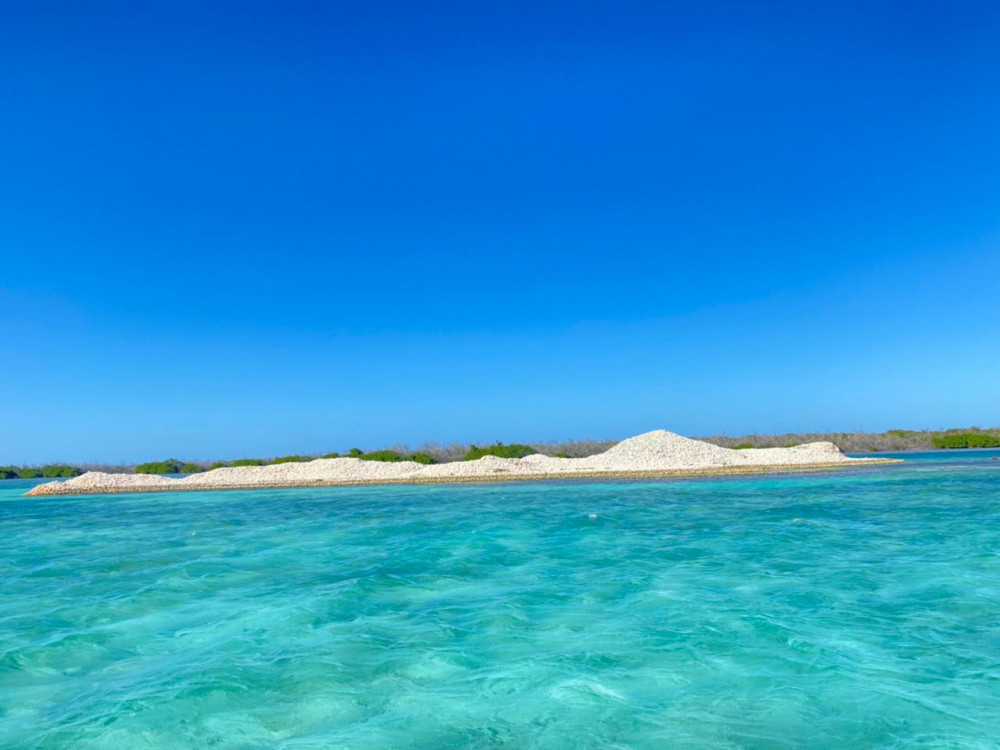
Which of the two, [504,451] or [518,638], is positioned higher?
[504,451]

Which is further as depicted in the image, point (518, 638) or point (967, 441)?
point (967, 441)

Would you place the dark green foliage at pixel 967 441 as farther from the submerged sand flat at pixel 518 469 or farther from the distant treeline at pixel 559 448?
the submerged sand flat at pixel 518 469

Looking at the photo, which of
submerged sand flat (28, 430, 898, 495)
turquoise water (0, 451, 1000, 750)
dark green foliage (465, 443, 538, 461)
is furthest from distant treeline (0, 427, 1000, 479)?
turquoise water (0, 451, 1000, 750)

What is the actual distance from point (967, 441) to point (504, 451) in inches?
1635

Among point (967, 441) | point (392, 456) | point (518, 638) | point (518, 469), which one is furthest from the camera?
point (967, 441)

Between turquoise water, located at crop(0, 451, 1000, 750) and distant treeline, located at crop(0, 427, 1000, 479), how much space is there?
1254 inches

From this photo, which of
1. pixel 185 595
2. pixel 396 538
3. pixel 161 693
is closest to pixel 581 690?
pixel 161 693

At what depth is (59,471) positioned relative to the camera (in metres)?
57.6

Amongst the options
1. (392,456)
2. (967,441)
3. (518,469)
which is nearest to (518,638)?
(518,469)

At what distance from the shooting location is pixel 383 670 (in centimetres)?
466

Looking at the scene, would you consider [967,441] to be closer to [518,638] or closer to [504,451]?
[504,451]

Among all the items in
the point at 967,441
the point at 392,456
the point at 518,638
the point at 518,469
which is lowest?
the point at 518,638

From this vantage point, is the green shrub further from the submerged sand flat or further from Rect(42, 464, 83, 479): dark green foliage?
Rect(42, 464, 83, 479): dark green foliage

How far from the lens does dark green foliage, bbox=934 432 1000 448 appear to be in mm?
53594
